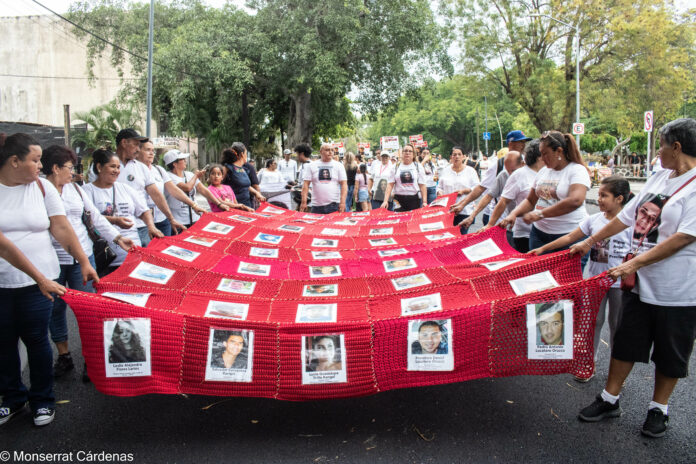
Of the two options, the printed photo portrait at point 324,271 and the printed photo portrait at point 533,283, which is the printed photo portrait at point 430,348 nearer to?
the printed photo portrait at point 533,283

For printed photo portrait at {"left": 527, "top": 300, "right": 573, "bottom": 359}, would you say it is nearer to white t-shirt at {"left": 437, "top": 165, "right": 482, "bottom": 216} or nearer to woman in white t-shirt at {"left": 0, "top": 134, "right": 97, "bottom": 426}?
woman in white t-shirt at {"left": 0, "top": 134, "right": 97, "bottom": 426}

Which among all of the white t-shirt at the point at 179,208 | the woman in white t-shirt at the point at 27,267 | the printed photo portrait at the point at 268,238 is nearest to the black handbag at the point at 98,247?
the woman in white t-shirt at the point at 27,267

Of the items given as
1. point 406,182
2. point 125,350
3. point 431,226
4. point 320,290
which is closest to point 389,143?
point 406,182

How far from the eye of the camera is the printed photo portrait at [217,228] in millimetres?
6102

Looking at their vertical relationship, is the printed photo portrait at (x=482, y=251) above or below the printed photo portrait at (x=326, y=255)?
above

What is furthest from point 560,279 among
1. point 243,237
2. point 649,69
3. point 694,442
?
point 649,69

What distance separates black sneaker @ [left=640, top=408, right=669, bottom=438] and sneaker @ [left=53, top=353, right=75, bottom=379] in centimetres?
454

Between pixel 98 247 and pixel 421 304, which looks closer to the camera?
pixel 421 304

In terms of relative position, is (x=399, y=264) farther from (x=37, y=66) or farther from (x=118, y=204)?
(x=37, y=66)

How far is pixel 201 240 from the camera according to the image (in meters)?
5.71

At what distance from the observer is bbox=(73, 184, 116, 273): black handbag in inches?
179

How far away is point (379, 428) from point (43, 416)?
7.58ft

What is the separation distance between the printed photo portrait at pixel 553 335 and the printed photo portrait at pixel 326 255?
2448 mm

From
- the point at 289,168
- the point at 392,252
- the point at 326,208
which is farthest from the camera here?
the point at 289,168
